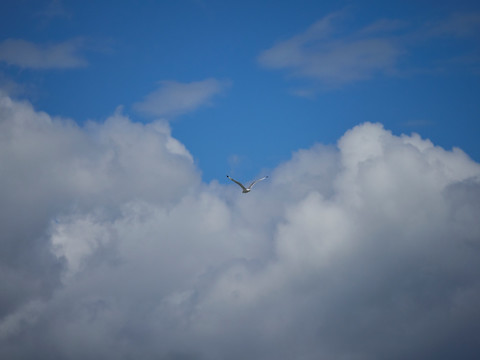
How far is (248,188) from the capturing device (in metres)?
82.2
